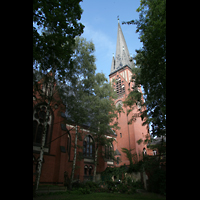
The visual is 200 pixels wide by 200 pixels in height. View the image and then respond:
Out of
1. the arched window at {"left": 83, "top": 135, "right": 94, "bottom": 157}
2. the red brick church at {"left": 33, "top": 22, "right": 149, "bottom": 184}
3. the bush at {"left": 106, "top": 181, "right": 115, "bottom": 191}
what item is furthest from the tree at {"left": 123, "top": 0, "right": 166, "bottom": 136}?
the arched window at {"left": 83, "top": 135, "right": 94, "bottom": 157}

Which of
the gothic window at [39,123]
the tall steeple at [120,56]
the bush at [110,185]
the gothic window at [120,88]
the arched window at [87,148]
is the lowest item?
the bush at [110,185]

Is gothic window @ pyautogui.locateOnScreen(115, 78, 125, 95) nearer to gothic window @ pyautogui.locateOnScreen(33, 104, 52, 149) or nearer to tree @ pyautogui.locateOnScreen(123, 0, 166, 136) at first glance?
tree @ pyautogui.locateOnScreen(123, 0, 166, 136)

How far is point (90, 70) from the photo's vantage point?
17562 millimetres

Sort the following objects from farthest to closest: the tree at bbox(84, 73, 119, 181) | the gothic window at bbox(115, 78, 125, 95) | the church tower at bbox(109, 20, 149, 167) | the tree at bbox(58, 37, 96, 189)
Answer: the gothic window at bbox(115, 78, 125, 95)
the church tower at bbox(109, 20, 149, 167)
the tree at bbox(84, 73, 119, 181)
the tree at bbox(58, 37, 96, 189)

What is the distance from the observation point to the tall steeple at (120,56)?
43.5 m

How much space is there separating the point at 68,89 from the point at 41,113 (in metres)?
6.11

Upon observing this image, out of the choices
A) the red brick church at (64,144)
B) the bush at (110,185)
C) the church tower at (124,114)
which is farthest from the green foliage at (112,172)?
the bush at (110,185)

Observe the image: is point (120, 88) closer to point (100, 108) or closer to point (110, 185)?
point (100, 108)

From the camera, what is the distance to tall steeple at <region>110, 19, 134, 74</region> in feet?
143

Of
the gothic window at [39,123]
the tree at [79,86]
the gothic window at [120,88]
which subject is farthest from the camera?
the gothic window at [120,88]

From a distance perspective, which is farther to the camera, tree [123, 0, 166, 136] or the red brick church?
the red brick church

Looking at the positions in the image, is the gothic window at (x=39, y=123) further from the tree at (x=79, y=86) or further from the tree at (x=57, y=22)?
the tree at (x=57, y=22)

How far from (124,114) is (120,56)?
20447 mm

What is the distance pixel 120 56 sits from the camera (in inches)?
1813
